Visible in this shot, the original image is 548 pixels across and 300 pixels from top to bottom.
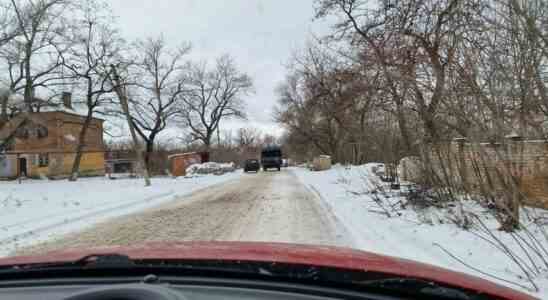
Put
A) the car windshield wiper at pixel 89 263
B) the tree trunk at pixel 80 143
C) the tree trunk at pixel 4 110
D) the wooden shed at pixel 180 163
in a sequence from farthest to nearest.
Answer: the wooden shed at pixel 180 163 → the tree trunk at pixel 80 143 → the tree trunk at pixel 4 110 → the car windshield wiper at pixel 89 263

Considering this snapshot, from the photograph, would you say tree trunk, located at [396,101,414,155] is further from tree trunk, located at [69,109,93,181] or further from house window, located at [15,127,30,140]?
tree trunk, located at [69,109,93,181]

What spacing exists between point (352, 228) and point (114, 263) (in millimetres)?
6953

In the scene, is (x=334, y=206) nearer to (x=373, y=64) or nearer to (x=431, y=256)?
(x=373, y=64)

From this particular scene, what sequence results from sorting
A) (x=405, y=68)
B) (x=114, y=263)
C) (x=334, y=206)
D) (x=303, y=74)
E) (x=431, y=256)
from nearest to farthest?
(x=114, y=263), (x=431, y=256), (x=405, y=68), (x=334, y=206), (x=303, y=74)

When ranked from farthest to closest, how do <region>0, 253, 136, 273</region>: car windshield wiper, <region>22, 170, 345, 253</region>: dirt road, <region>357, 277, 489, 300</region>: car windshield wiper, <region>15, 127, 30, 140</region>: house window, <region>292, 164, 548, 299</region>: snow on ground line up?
<region>15, 127, 30, 140</region>: house window, <region>22, 170, 345, 253</region>: dirt road, <region>292, 164, 548, 299</region>: snow on ground, <region>0, 253, 136, 273</region>: car windshield wiper, <region>357, 277, 489, 300</region>: car windshield wiper

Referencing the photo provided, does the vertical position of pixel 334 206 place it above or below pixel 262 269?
below

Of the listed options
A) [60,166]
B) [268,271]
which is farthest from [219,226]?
[60,166]

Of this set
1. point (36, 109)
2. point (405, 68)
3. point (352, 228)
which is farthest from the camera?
point (36, 109)

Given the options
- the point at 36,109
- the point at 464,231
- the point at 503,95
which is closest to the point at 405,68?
the point at 503,95

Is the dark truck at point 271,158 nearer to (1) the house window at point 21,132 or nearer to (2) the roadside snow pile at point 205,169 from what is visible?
(2) the roadside snow pile at point 205,169

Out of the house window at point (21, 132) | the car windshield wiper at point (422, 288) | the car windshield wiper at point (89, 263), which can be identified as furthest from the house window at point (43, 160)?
the car windshield wiper at point (422, 288)

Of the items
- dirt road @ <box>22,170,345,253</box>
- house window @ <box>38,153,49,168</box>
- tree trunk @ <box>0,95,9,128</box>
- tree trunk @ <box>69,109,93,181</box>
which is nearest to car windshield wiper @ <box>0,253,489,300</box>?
dirt road @ <box>22,170,345,253</box>

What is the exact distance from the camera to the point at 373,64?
10523mm

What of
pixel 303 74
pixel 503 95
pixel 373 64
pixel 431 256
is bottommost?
pixel 431 256
